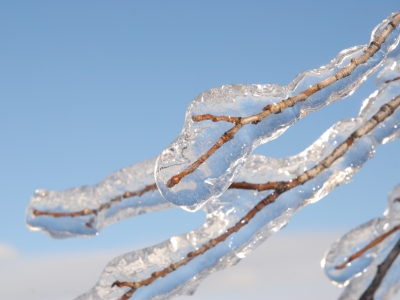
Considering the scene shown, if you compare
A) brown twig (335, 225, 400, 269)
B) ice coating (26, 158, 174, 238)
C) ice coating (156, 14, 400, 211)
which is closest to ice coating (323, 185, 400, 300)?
brown twig (335, 225, 400, 269)

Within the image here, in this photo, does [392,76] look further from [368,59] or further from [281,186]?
[281,186]

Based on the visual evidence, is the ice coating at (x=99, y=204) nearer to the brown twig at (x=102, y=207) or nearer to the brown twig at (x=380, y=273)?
the brown twig at (x=102, y=207)

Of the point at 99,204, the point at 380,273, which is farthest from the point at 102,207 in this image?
the point at 380,273

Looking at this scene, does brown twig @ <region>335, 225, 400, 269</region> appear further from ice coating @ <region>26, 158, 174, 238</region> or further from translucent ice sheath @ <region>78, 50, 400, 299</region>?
ice coating @ <region>26, 158, 174, 238</region>

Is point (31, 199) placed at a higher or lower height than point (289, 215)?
higher

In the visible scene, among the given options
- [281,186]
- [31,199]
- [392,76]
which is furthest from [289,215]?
[31,199]

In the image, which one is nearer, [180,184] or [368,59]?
[180,184]

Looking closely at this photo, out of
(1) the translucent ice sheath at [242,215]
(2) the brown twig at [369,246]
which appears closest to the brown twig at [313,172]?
(1) the translucent ice sheath at [242,215]
